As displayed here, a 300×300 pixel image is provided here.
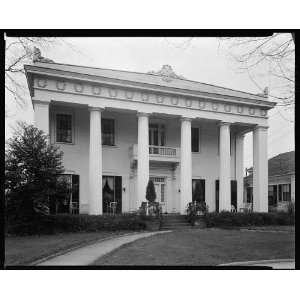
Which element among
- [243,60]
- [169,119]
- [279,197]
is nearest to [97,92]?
[169,119]

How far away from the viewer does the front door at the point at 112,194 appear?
774 inches

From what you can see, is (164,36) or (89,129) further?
(89,129)

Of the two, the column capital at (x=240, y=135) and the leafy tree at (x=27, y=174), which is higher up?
the column capital at (x=240, y=135)

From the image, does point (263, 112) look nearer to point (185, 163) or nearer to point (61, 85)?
point (185, 163)

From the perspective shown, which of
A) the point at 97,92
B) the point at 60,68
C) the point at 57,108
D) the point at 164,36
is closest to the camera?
the point at 164,36

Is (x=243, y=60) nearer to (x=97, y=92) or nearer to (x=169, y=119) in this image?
(x=97, y=92)

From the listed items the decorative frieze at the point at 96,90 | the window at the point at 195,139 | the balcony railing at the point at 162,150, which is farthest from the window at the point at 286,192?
the decorative frieze at the point at 96,90

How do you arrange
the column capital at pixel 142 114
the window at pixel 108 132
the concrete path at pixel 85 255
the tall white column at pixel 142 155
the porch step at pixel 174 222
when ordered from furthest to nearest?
1. the window at pixel 108 132
2. the tall white column at pixel 142 155
3. the column capital at pixel 142 114
4. the porch step at pixel 174 222
5. the concrete path at pixel 85 255

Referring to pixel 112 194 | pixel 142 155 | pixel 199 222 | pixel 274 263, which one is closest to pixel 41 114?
pixel 142 155

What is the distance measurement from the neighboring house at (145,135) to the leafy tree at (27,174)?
1.95 m

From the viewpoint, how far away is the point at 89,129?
1952 centimetres

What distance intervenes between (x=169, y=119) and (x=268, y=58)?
11035 mm

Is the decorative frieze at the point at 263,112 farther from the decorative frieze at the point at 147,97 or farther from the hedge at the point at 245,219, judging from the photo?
the hedge at the point at 245,219

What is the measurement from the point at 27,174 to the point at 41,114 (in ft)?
9.76
